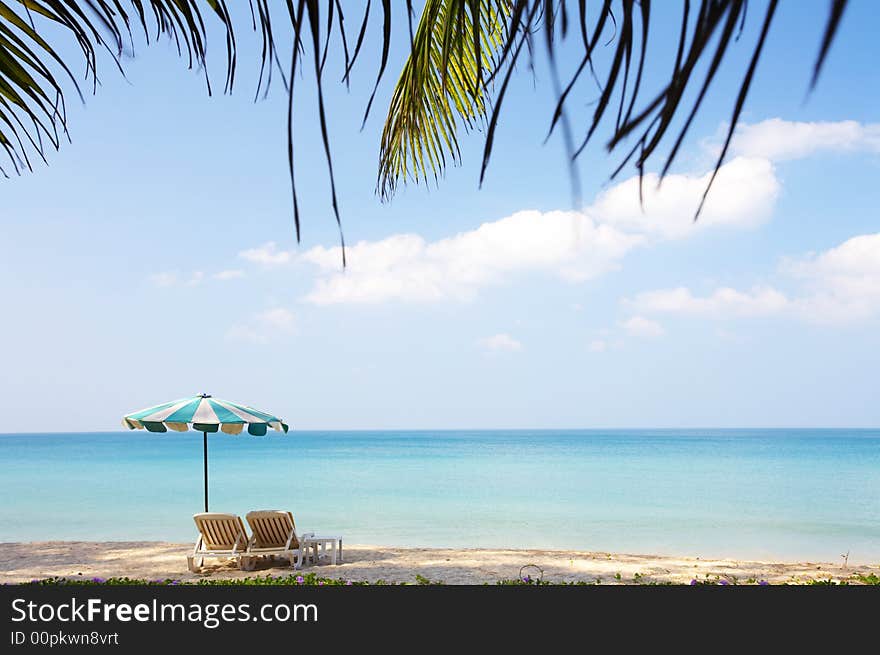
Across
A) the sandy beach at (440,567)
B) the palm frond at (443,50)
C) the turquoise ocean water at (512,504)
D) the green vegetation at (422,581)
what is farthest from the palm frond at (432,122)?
the turquoise ocean water at (512,504)

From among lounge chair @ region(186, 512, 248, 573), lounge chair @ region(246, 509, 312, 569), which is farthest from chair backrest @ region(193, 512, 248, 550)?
lounge chair @ region(246, 509, 312, 569)

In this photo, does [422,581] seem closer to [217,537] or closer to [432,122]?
[217,537]

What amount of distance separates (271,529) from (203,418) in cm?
148

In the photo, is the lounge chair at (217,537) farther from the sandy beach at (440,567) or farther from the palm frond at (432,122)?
the palm frond at (432,122)

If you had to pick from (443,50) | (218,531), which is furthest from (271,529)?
(443,50)

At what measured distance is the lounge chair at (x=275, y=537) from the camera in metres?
8.37

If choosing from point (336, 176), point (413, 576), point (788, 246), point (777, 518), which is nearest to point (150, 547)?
point (413, 576)

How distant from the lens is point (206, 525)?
8.27 meters

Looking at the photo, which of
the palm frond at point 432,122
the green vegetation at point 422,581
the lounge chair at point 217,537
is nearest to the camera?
the palm frond at point 432,122

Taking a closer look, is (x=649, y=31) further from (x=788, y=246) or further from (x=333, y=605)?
(x=788, y=246)

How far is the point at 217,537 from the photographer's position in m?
8.30

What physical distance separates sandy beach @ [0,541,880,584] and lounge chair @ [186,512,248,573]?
223 mm

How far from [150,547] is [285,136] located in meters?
11.8

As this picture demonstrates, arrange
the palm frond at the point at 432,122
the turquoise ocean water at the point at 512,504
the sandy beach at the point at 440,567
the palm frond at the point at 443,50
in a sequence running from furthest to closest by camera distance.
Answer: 1. the turquoise ocean water at the point at 512,504
2. the sandy beach at the point at 440,567
3. the palm frond at the point at 432,122
4. the palm frond at the point at 443,50
